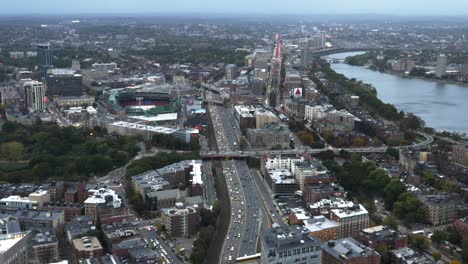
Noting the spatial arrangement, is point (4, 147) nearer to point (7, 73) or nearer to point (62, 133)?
point (62, 133)

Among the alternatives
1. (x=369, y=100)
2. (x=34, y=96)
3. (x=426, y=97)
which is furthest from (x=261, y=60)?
(x=34, y=96)

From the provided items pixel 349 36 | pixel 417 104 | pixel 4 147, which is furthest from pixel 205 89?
pixel 349 36

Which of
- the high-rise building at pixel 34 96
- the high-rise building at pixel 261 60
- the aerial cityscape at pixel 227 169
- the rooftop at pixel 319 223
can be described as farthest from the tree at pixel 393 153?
the high-rise building at pixel 261 60

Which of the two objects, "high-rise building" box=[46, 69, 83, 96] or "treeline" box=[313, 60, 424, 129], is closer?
"treeline" box=[313, 60, 424, 129]

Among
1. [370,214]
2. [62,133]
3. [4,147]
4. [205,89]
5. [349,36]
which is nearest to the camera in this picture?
[370,214]

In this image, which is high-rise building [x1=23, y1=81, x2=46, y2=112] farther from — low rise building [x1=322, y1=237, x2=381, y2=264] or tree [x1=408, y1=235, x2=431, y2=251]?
tree [x1=408, y1=235, x2=431, y2=251]

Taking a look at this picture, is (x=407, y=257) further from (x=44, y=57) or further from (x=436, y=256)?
(x=44, y=57)

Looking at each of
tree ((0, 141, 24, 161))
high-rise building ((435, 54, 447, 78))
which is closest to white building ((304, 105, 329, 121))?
tree ((0, 141, 24, 161))
